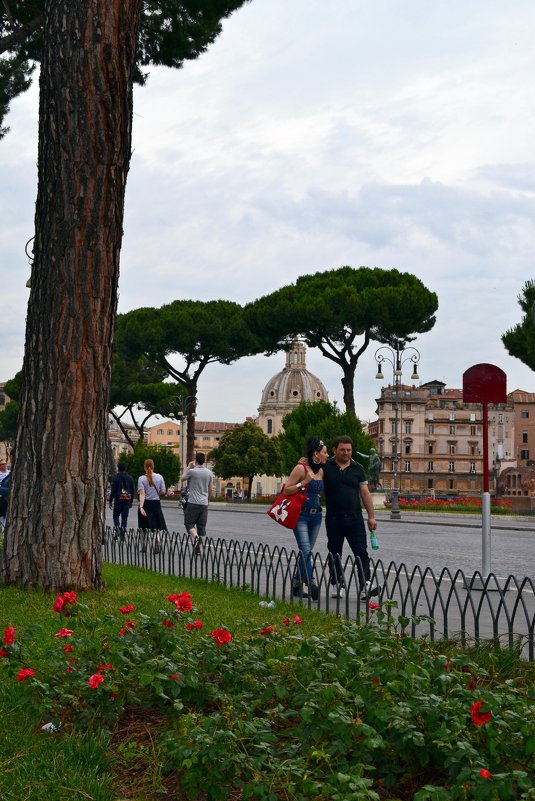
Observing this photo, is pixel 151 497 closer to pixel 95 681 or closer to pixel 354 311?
pixel 95 681

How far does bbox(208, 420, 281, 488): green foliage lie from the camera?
8425 cm

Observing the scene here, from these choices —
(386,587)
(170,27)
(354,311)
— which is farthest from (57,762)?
(354,311)

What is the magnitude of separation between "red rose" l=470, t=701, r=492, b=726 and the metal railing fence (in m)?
1.25

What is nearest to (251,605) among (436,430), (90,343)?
(90,343)

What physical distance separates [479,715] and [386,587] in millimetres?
4205

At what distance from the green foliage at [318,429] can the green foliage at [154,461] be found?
18.9 metres

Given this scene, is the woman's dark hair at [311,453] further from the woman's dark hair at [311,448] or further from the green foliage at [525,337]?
the green foliage at [525,337]

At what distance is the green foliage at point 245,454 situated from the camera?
3317 inches

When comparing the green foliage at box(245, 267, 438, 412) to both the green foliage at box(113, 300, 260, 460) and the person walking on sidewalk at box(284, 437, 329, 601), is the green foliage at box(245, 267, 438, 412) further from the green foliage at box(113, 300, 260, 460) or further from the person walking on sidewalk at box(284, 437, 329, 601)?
the person walking on sidewalk at box(284, 437, 329, 601)

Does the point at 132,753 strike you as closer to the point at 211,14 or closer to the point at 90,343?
the point at 90,343

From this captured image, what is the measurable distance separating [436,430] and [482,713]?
117 metres

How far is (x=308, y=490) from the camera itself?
34.3 ft

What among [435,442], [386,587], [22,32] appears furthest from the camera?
[435,442]

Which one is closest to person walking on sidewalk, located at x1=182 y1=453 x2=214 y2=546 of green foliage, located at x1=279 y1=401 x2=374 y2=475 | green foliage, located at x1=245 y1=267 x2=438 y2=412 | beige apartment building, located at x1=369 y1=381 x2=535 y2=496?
green foliage, located at x1=279 y1=401 x2=374 y2=475
